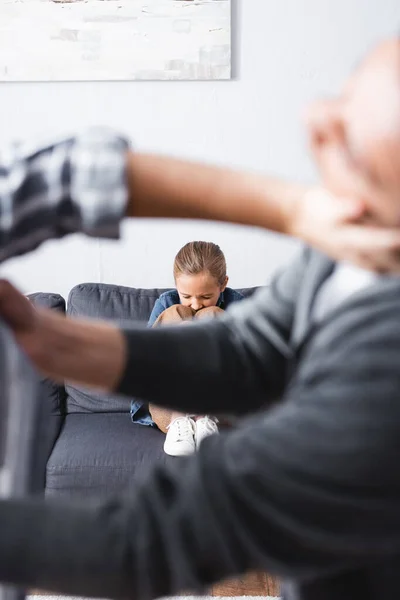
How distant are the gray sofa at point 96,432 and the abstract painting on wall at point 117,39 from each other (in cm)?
81

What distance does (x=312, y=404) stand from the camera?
0.40 meters

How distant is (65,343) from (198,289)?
2.06m

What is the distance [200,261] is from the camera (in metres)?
2.56

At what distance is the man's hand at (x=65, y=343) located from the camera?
1.58ft

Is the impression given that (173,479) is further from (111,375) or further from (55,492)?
(55,492)

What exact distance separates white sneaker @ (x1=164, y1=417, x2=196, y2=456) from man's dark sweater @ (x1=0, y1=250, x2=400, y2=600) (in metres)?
1.90

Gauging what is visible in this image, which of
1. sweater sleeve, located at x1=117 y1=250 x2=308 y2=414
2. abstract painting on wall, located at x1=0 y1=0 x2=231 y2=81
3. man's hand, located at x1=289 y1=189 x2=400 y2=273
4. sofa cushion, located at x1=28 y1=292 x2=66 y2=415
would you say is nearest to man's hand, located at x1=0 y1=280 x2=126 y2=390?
sweater sleeve, located at x1=117 y1=250 x2=308 y2=414

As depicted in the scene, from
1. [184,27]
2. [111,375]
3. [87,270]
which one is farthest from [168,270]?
[111,375]

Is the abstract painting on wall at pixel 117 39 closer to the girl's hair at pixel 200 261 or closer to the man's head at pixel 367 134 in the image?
the girl's hair at pixel 200 261

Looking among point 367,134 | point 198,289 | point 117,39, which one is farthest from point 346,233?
point 117,39

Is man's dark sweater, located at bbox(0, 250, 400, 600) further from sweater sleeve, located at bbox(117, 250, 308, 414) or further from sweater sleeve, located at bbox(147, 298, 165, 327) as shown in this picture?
sweater sleeve, located at bbox(147, 298, 165, 327)

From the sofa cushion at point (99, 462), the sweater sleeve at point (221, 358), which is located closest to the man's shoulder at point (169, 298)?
the sofa cushion at point (99, 462)

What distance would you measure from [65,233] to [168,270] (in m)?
2.54

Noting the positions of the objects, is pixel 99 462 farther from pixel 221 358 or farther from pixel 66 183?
pixel 66 183
